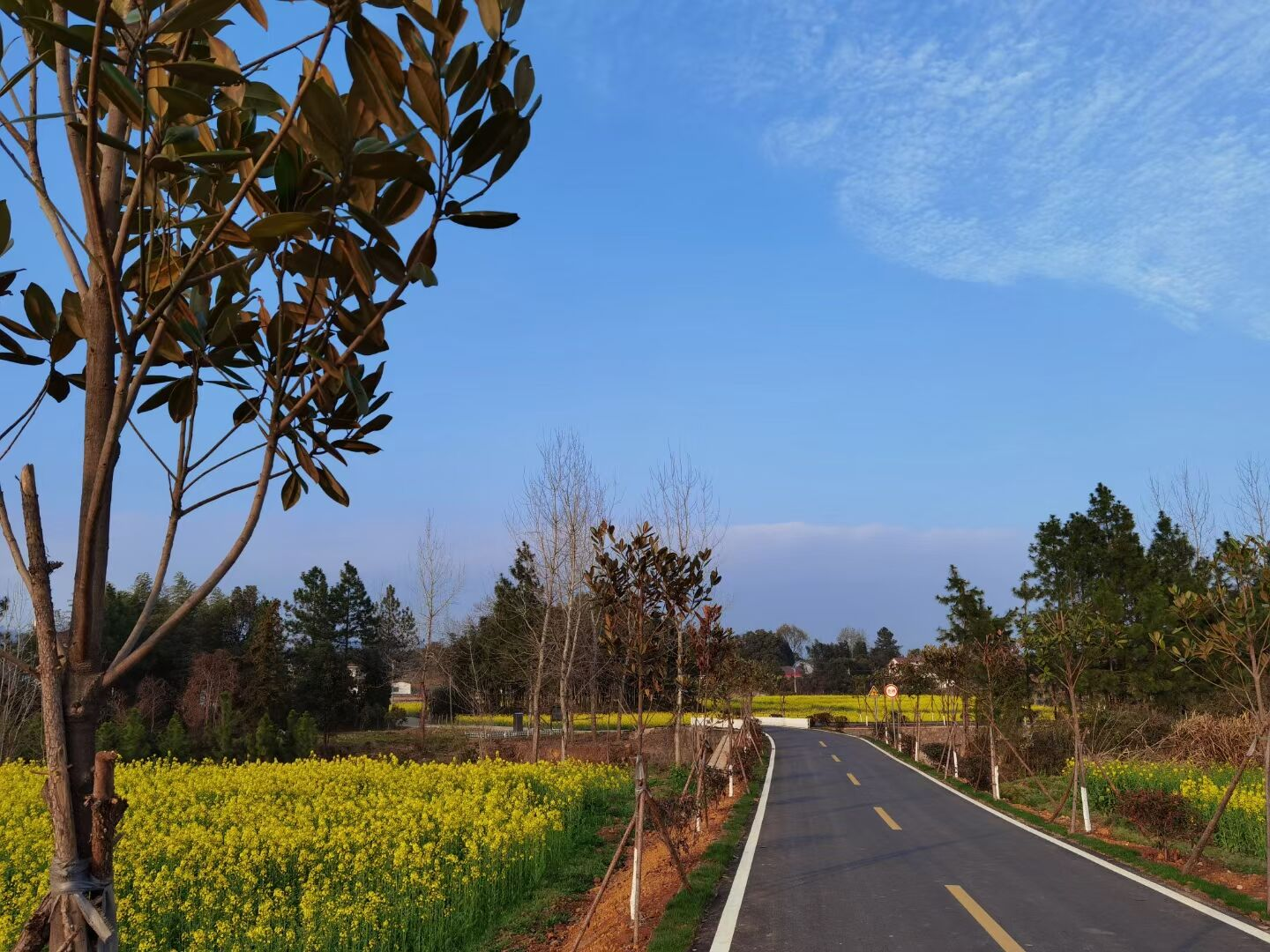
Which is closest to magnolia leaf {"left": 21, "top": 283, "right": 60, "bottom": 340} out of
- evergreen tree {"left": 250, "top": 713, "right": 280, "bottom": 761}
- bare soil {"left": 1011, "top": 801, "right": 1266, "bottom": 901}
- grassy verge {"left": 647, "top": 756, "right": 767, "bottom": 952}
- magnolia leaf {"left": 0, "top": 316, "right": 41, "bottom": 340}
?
magnolia leaf {"left": 0, "top": 316, "right": 41, "bottom": 340}

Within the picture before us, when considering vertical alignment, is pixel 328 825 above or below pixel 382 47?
below

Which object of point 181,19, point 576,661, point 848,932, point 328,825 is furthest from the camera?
point 576,661

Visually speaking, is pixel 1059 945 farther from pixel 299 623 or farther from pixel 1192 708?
pixel 299 623

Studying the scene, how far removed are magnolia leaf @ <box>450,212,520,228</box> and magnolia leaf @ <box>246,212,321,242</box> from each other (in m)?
0.35

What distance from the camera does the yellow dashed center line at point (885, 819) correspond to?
48.3 ft

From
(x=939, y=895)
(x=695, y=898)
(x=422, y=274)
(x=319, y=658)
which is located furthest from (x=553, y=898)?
(x=319, y=658)

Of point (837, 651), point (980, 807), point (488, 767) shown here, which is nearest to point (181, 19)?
point (488, 767)

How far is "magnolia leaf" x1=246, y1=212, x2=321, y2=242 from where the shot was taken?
6.23 feet

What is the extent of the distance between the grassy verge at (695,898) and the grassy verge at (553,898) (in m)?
1.34

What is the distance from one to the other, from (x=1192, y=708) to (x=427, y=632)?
26491mm

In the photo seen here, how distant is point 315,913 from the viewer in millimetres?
8391

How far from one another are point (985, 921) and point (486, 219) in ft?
28.4

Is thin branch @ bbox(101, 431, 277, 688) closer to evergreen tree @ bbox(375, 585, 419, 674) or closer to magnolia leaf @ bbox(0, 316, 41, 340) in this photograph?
magnolia leaf @ bbox(0, 316, 41, 340)

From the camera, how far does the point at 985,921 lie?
8141 millimetres
